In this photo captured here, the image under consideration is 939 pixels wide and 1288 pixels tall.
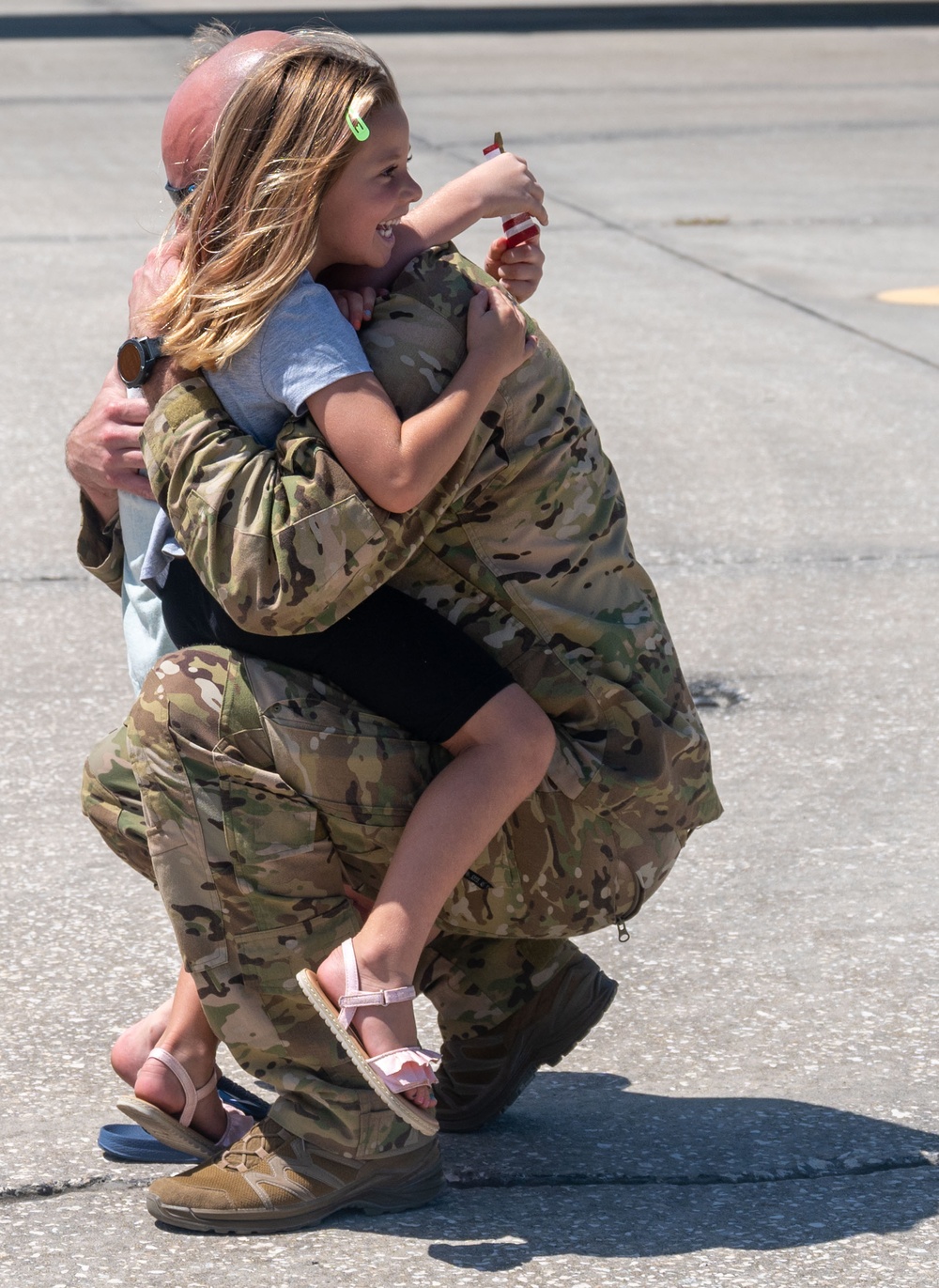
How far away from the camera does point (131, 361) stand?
8.19 ft

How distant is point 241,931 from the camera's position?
7.91 ft

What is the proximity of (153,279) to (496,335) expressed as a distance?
502 millimetres

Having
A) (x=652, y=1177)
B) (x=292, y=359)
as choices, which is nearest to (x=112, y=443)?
(x=292, y=359)

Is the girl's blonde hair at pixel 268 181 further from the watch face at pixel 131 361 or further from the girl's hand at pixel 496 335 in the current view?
the girl's hand at pixel 496 335

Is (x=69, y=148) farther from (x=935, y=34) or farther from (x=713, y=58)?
(x=935, y=34)

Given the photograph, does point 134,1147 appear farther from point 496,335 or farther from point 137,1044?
point 496,335

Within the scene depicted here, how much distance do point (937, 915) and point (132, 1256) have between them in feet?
5.23

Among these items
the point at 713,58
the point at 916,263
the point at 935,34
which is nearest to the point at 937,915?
the point at 916,263

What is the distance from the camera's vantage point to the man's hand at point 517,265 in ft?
8.77

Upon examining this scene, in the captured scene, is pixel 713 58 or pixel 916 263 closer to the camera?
pixel 916 263

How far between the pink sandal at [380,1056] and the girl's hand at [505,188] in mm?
996

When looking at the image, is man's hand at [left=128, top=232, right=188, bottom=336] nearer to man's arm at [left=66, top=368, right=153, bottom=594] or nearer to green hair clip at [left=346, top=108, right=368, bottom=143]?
man's arm at [left=66, top=368, right=153, bottom=594]

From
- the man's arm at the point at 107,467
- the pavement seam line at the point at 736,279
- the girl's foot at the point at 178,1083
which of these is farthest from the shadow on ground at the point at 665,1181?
the pavement seam line at the point at 736,279

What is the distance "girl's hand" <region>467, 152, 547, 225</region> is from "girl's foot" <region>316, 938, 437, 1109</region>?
3.22 ft
